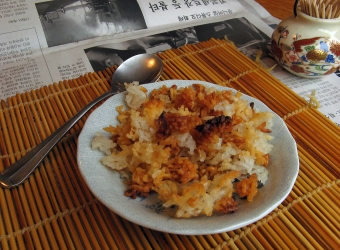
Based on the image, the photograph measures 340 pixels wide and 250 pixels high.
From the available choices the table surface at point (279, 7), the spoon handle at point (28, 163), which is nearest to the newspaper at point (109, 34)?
the table surface at point (279, 7)

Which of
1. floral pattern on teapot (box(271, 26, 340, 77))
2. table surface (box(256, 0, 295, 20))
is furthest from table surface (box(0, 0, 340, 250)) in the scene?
table surface (box(256, 0, 295, 20))

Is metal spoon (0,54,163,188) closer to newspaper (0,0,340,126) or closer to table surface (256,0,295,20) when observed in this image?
newspaper (0,0,340,126)

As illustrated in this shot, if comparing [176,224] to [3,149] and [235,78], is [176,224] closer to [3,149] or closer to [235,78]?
[3,149]

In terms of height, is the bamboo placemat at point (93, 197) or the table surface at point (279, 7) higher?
the bamboo placemat at point (93, 197)

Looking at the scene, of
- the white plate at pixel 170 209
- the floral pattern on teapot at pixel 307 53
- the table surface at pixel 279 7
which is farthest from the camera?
the table surface at pixel 279 7

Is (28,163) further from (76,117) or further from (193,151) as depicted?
(193,151)

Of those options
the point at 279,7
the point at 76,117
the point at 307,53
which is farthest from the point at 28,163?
the point at 279,7

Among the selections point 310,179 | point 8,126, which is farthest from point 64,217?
point 310,179

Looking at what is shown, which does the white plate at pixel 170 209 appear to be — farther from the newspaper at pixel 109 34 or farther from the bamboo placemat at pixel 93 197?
the newspaper at pixel 109 34
